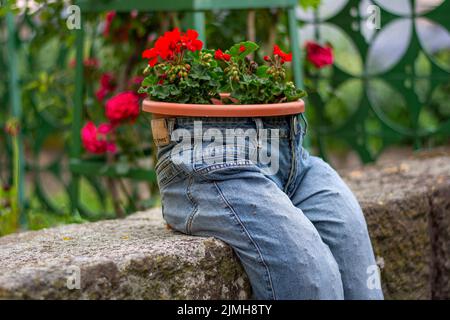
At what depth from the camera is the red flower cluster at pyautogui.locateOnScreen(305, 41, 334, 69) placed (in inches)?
149

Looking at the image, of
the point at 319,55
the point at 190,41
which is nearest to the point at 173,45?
the point at 190,41

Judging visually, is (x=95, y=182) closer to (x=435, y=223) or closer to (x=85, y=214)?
(x=85, y=214)

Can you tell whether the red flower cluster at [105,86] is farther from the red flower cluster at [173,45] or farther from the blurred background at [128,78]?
the red flower cluster at [173,45]

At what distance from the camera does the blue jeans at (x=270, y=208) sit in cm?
208

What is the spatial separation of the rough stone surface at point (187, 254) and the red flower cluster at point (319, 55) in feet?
2.15

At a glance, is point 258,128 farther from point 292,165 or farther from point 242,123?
point 292,165

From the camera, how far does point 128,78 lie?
3.76 meters

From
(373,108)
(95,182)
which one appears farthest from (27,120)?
(373,108)

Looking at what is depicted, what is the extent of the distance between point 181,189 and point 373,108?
6.52 feet

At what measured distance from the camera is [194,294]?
215 cm

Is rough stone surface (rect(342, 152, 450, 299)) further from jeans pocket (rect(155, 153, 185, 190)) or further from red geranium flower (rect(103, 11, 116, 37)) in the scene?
red geranium flower (rect(103, 11, 116, 37))

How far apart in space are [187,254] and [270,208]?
0.25 m
